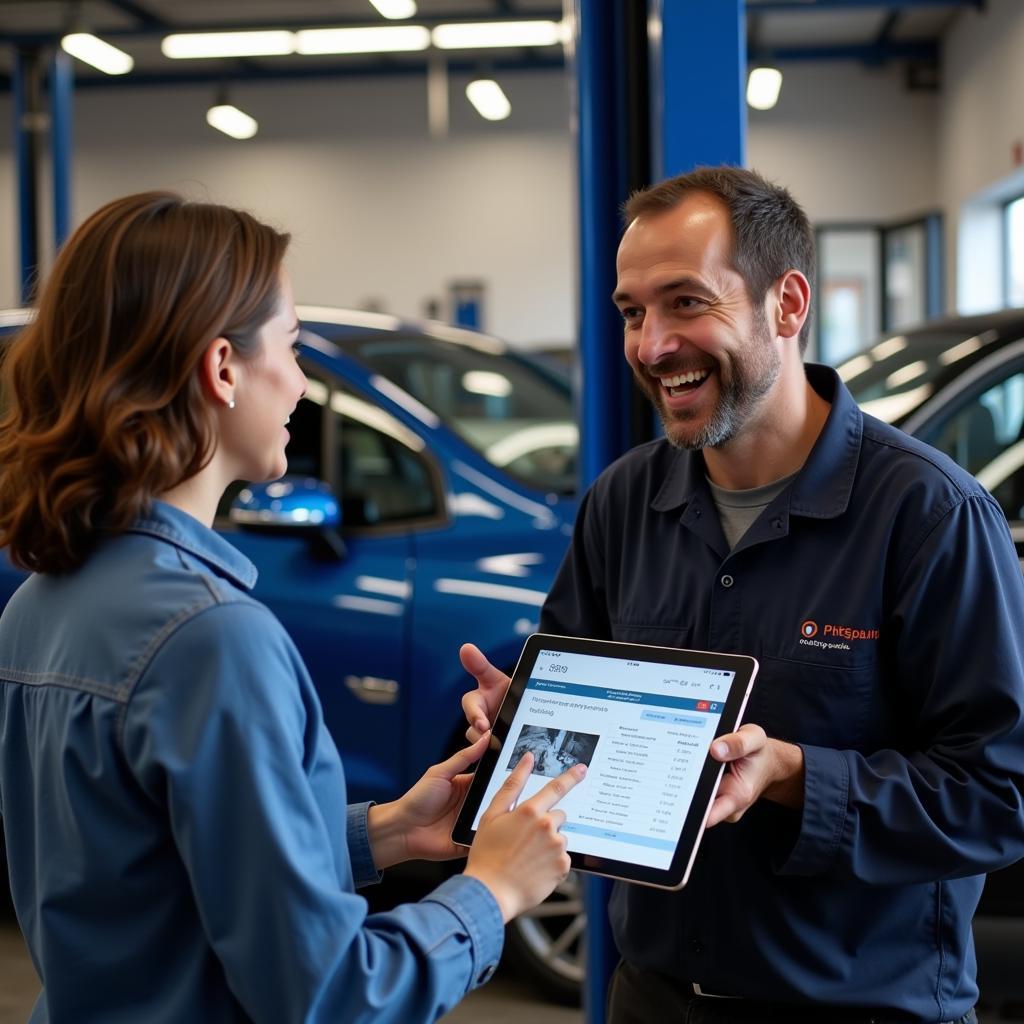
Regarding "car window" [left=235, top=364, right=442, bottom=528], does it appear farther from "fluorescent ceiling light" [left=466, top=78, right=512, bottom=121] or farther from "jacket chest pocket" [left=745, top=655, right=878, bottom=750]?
"fluorescent ceiling light" [left=466, top=78, right=512, bottom=121]

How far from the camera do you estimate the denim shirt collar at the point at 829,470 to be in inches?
68.1

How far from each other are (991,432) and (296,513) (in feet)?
6.01

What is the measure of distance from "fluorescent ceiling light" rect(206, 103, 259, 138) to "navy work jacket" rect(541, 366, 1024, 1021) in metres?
13.9

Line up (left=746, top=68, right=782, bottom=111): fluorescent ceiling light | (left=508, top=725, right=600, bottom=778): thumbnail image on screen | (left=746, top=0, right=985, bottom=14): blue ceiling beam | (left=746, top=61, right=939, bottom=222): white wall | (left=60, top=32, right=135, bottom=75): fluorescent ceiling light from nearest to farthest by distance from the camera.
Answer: (left=508, top=725, right=600, bottom=778): thumbnail image on screen
(left=60, top=32, right=135, bottom=75): fluorescent ceiling light
(left=746, top=0, right=985, bottom=14): blue ceiling beam
(left=746, top=68, right=782, bottom=111): fluorescent ceiling light
(left=746, top=61, right=939, bottom=222): white wall

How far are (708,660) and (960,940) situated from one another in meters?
0.49

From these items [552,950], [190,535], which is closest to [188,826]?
[190,535]

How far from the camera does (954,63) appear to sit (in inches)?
547

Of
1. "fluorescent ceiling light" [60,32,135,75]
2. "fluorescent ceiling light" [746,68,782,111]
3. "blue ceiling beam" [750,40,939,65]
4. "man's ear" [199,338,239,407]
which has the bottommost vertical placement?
"man's ear" [199,338,239,407]

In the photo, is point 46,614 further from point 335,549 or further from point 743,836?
point 335,549

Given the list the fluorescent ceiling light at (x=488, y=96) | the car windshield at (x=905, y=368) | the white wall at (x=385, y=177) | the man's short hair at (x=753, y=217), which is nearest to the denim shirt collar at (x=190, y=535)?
the man's short hair at (x=753, y=217)

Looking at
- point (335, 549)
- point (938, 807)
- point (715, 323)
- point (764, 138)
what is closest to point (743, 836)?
point (938, 807)

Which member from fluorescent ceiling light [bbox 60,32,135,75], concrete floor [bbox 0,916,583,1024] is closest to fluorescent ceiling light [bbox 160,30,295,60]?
fluorescent ceiling light [bbox 60,32,135,75]

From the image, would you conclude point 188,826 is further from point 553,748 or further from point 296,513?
point 296,513

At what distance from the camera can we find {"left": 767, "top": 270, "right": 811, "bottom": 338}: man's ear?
74.1 inches
